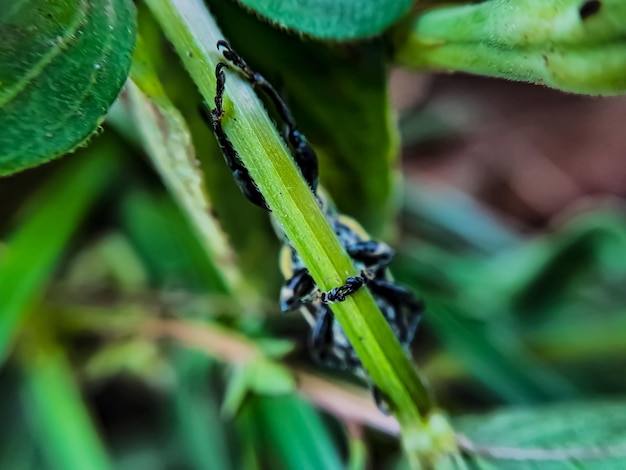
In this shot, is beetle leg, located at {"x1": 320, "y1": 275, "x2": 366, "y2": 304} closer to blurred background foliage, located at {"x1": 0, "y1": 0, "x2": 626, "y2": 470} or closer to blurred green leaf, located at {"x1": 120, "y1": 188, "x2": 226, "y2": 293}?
blurred background foliage, located at {"x1": 0, "y1": 0, "x2": 626, "y2": 470}

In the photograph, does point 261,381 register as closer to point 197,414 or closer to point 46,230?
point 197,414

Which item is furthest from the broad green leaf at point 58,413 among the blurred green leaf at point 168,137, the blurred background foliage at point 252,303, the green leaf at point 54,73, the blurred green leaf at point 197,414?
the green leaf at point 54,73

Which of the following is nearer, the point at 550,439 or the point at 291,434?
the point at 550,439

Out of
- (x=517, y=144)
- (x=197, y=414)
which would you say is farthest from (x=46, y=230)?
(x=517, y=144)

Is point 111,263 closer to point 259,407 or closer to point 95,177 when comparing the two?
point 95,177

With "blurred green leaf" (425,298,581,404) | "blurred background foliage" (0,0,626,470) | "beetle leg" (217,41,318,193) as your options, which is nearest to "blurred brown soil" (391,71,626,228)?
"blurred background foliage" (0,0,626,470)

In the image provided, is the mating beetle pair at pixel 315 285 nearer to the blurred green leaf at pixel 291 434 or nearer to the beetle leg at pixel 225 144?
the beetle leg at pixel 225 144

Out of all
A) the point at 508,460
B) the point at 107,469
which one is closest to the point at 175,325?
the point at 107,469

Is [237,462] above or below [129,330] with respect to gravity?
below
